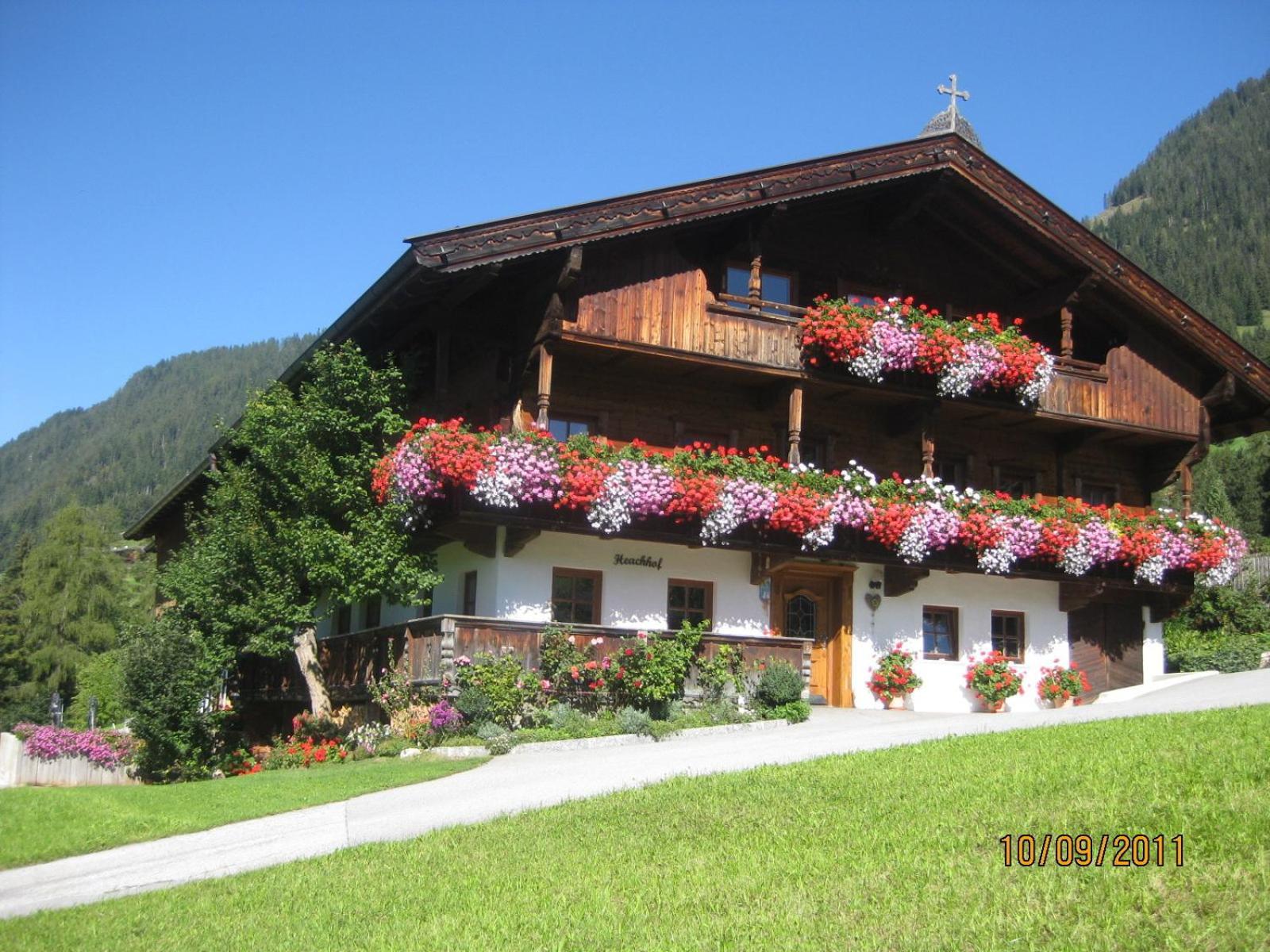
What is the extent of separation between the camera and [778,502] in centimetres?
2044

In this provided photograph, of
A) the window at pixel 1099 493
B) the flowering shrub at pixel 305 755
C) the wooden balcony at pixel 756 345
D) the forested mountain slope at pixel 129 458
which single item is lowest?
the flowering shrub at pixel 305 755

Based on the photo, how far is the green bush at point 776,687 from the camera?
65.7ft

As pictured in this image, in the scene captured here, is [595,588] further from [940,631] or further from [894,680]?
[940,631]

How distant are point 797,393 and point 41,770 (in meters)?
15.2

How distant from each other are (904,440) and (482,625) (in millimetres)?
9656

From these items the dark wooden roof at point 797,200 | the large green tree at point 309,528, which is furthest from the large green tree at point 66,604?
the dark wooden roof at point 797,200

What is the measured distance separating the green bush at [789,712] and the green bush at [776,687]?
87mm

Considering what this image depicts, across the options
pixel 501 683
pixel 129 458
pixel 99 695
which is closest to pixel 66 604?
pixel 99 695

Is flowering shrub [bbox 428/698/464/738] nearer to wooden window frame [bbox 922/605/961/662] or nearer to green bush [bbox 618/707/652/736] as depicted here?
green bush [bbox 618/707/652/736]

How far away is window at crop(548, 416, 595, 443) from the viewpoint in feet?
71.3

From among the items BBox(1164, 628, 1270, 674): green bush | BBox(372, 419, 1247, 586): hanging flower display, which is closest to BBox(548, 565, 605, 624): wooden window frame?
BBox(372, 419, 1247, 586): hanging flower display

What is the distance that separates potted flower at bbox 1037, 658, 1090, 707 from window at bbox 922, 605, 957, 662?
186 cm

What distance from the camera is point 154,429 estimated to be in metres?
178

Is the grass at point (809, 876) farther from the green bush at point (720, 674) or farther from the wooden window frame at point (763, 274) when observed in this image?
the wooden window frame at point (763, 274)
